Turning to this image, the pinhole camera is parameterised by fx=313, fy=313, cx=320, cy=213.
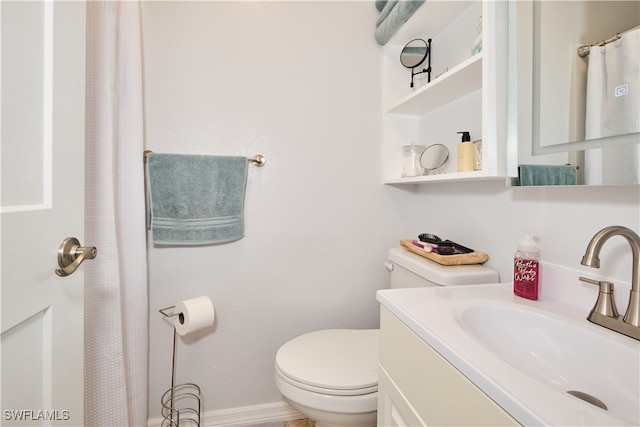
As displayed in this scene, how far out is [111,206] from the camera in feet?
3.07

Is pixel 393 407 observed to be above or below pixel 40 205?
below

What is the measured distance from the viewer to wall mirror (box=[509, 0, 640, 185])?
627 millimetres

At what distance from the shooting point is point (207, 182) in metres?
1.26

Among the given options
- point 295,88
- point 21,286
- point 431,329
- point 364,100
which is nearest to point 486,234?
point 431,329

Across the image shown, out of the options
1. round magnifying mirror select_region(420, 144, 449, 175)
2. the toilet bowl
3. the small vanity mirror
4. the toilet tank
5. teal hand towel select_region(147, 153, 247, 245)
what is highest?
the small vanity mirror

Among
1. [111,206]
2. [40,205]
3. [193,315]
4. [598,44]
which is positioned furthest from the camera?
[193,315]

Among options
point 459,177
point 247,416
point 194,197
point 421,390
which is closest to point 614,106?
point 459,177

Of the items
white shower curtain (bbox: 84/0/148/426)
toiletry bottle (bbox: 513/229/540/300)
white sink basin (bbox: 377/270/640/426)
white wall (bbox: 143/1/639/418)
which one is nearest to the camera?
white sink basin (bbox: 377/270/640/426)

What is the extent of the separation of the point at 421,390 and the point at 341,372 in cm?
46

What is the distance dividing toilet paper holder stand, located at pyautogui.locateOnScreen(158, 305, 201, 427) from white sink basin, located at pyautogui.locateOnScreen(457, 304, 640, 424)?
1.17m

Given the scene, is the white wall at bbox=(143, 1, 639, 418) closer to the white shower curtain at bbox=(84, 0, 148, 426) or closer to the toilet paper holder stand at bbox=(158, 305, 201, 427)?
the toilet paper holder stand at bbox=(158, 305, 201, 427)

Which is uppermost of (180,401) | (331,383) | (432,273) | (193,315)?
(432,273)

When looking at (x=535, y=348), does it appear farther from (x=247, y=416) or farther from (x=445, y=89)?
(x=247, y=416)

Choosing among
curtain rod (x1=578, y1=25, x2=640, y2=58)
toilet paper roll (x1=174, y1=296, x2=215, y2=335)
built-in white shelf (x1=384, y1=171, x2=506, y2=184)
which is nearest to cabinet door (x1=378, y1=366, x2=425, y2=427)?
built-in white shelf (x1=384, y1=171, x2=506, y2=184)
